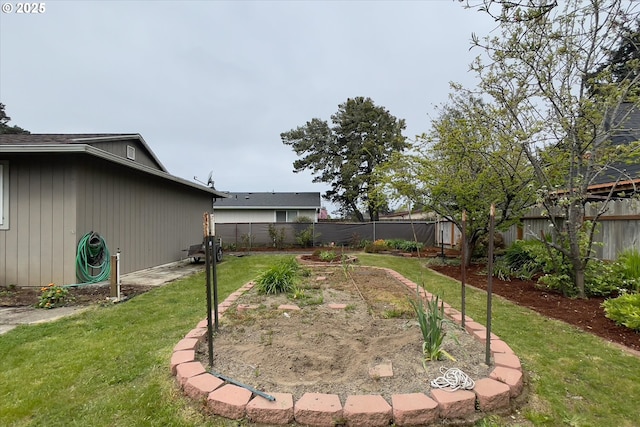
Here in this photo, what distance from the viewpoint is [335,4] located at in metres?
6.28

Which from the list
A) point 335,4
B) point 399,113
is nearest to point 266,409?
point 335,4

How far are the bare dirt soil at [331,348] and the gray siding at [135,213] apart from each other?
3812 mm

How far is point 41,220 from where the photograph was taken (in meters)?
5.52

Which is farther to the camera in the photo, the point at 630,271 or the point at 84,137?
the point at 84,137

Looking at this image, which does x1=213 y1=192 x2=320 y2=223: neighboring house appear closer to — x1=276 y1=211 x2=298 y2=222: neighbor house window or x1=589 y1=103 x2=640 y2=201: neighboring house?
x1=276 y1=211 x2=298 y2=222: neighbor house window

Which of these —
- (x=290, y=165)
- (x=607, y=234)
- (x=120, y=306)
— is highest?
(x=290, y=165)

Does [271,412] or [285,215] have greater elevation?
[285,215]

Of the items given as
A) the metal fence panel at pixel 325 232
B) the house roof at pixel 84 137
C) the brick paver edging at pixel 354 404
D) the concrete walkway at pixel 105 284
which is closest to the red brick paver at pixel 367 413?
the brick paver edging at pixel 354 404

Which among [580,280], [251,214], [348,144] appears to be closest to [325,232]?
[251,214]

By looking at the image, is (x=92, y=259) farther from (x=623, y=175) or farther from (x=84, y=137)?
(x=623, y=175)

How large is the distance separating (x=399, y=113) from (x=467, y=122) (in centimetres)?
1586

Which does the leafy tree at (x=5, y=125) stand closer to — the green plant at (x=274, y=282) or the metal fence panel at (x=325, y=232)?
the metal fence panel at (x=325, y=232)

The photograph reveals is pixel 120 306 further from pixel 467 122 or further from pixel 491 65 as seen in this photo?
pixel 467 122

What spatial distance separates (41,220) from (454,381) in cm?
658
